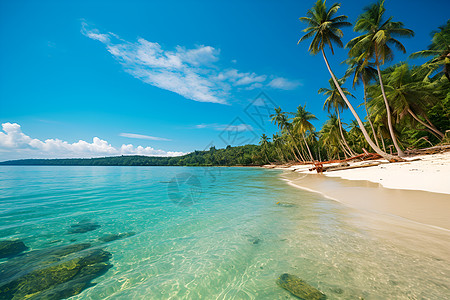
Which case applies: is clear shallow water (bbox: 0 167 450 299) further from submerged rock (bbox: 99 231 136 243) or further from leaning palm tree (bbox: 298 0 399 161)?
leaning palm tree (bbox: 298 0 399 161)

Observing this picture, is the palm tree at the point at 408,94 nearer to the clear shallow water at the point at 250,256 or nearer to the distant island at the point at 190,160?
the clear shallow water at the point at 250,256

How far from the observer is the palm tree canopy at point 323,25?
18.9m

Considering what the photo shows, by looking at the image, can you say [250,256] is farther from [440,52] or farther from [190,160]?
[190,160]

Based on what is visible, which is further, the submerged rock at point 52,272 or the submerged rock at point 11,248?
the submerged rock at point 11,248

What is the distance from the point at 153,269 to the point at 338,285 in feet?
10.3

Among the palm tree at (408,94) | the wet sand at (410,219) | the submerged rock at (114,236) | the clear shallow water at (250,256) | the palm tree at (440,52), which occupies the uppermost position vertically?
the palm tree at (440,52)

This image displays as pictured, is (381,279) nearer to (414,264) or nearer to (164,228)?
(414,264)

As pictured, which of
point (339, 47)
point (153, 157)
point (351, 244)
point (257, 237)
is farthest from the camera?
point (153, 157)

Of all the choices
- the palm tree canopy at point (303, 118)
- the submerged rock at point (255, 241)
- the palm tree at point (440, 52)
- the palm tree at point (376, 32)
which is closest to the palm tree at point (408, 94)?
the palm tree at point (440, 52)

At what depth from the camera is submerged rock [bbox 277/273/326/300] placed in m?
2.26

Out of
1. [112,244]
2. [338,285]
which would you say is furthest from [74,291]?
[338,285]

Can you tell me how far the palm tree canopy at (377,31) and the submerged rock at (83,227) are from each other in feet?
80.5

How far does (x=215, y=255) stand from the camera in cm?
360

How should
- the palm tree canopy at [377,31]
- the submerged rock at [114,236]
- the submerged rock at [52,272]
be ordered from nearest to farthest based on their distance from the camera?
the submerged rock at [52,272] < the submerged rock at [114,236] < the palm tree canopy at [377,31]
